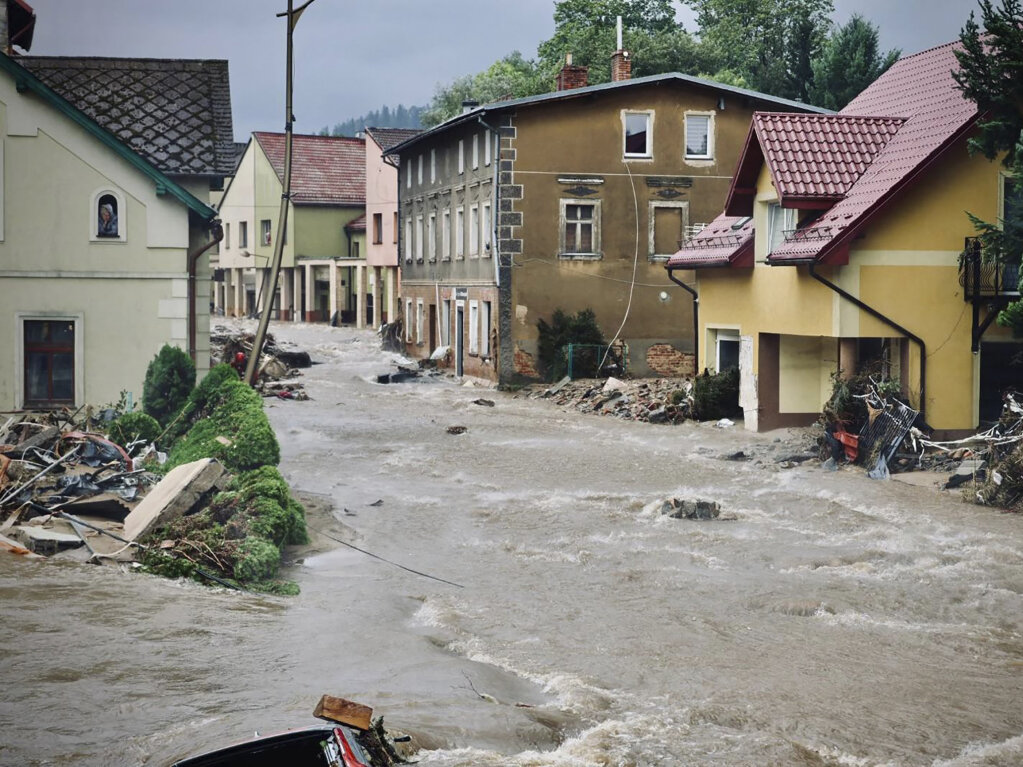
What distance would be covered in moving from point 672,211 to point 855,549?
2281 centimetres

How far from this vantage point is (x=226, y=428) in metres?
19.1

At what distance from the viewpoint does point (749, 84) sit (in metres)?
55.9

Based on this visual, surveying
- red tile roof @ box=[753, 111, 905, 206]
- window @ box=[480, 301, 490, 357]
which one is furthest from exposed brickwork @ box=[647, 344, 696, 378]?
red tile roof @ box=[753, 111, 905, 206]

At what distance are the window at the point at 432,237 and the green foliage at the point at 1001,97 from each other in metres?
28.2

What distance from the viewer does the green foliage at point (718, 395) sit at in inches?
1111

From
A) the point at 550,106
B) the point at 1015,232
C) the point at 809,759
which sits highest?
the point at 550,106

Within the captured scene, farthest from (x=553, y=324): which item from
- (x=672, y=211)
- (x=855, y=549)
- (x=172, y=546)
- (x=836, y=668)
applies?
(x=836, y=668)

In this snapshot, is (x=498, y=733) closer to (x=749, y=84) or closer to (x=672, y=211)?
(x=672, y=211)

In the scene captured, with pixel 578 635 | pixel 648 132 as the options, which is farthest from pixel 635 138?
pixel 578 635

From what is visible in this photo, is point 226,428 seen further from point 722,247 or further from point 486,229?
point 486,229

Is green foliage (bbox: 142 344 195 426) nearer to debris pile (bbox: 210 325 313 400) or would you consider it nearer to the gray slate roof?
the gray slate roof

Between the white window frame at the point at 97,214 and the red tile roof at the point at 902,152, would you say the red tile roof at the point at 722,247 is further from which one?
the white window frame at the point at 97,214

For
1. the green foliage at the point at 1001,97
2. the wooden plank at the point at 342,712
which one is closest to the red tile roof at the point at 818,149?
the green foliage at the point at 1001,97

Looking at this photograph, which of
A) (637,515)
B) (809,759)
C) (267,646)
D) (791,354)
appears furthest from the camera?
(791,354)
